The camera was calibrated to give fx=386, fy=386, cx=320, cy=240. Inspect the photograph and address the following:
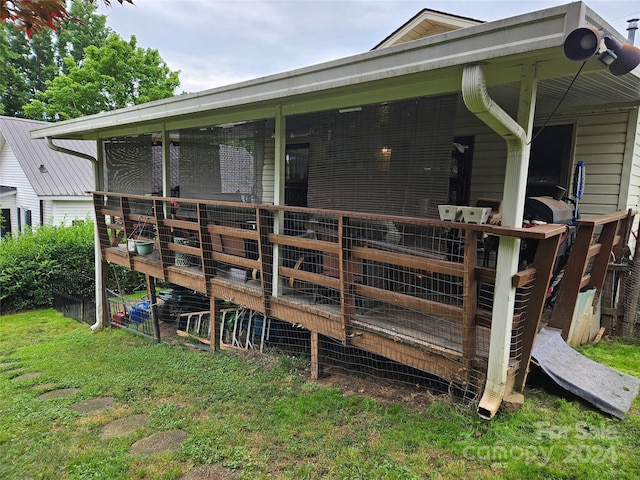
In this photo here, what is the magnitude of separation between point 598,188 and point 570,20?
3130 millimetres

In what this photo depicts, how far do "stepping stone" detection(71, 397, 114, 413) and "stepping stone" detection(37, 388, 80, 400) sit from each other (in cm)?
41

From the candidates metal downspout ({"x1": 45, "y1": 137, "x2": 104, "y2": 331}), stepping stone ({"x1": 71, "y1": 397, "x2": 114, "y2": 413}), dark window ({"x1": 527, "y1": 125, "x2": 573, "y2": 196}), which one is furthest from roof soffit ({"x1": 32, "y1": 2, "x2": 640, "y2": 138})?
metal downspout ({"x1": 45, "y1": 137, "x2": 104, "y2": 331})

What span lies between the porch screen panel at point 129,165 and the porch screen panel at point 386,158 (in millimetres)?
3661

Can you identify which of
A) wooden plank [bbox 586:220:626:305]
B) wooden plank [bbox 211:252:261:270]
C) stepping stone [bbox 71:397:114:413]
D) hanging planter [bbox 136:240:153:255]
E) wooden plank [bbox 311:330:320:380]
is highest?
wooden plank [bbox 586:220:626:305]

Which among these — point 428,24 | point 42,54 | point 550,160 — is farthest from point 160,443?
point 42,54

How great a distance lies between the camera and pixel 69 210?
13.2 meters

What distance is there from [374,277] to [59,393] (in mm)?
4108

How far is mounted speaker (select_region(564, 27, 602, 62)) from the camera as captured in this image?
1762 mm

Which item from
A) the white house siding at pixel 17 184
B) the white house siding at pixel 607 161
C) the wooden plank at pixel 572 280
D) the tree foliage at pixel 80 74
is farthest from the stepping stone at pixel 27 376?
the tree foliage at pixel 80 74

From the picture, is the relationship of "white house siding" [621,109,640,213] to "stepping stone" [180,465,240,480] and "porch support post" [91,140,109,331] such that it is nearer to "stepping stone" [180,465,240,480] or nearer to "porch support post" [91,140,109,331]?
"stepping stone" [180,465,240,480]

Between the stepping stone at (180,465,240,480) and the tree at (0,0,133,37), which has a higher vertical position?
the tree at (0,0,133,37)

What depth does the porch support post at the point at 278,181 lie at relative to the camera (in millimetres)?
3875

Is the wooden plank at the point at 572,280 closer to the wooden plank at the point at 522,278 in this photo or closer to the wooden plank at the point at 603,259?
the wooden plank at the point at 603,259

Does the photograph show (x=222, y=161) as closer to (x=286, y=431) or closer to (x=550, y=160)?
(x=286, y=431)
